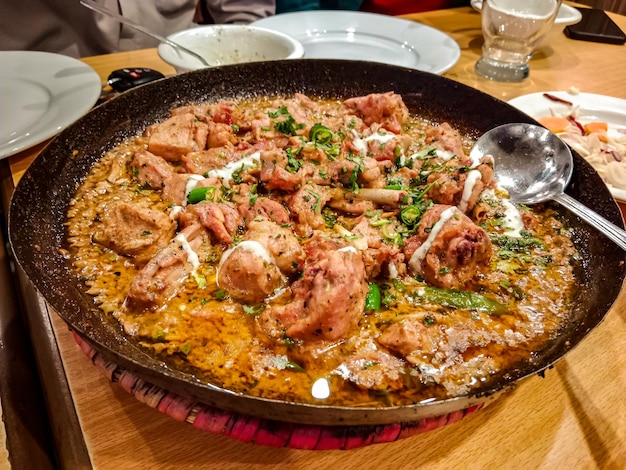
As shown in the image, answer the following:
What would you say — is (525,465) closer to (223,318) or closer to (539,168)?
(223,318)

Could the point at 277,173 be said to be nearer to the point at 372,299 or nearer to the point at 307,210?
the point at 307,210

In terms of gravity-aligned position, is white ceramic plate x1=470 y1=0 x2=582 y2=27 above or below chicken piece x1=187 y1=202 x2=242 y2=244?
above

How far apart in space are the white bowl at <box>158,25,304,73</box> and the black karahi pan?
22.3 inches

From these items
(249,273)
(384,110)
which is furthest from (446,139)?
(249,273)

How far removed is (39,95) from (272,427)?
2856 millimetres

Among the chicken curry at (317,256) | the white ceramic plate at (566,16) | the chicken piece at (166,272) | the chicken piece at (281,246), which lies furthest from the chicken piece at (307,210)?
the white ceramic plate at (566,16)

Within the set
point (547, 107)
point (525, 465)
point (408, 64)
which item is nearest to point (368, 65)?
point (408, 64)

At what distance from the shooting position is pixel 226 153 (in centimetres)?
247

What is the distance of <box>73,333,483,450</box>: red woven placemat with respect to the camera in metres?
1.35

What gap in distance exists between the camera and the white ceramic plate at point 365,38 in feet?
12.5

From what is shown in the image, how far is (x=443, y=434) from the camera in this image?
1634 mm

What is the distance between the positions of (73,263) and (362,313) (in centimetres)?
112

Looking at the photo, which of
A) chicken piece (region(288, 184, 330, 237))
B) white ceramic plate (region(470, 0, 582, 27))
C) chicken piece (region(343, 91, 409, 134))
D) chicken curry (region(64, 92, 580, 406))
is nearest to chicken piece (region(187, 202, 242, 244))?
chicken curry (region(64, 92, 580, 406))

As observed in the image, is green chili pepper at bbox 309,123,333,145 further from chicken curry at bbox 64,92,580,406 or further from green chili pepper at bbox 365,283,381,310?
green chili pepper at bbox 365,283,381,310
